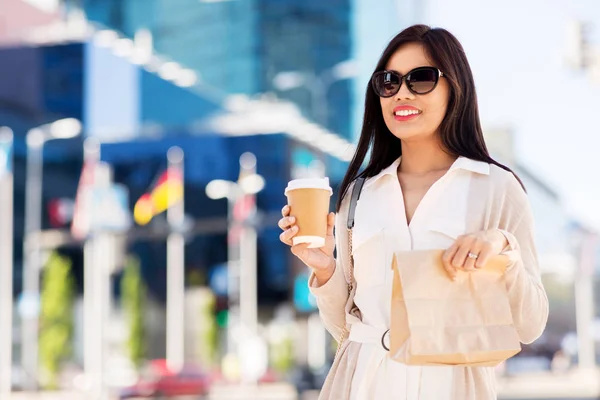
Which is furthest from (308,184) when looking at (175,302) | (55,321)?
(175,302)

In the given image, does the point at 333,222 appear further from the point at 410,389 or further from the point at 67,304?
A: the point at 67,304

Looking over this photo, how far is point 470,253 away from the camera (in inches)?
79.8

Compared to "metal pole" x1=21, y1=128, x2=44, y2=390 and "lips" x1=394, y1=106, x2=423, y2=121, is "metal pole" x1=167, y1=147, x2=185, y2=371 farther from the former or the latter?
"lips" x1=394, y1=106, x2=423, y2=121

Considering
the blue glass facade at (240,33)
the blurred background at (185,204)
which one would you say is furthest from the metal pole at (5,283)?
the blue glass facade at (240,33)

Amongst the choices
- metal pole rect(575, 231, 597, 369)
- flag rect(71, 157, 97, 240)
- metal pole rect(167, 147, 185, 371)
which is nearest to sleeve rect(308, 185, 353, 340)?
flag rect(71, 157, 97, 240)

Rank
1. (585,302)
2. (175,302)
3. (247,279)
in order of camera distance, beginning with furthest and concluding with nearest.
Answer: (175,302), (247,279), (585,302)

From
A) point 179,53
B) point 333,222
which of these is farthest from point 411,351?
point 179,53

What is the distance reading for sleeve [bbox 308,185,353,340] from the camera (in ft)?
8.17

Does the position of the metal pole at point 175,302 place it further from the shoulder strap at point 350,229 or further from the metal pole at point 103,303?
the shoulder strap at point 350,229

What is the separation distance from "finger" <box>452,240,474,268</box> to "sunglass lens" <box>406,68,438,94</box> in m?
0.47

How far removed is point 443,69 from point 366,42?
36.0 m

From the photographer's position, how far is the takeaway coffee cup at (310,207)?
2275mm

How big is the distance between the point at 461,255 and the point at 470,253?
0.06 ft

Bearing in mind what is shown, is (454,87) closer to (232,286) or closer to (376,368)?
(376,368)
